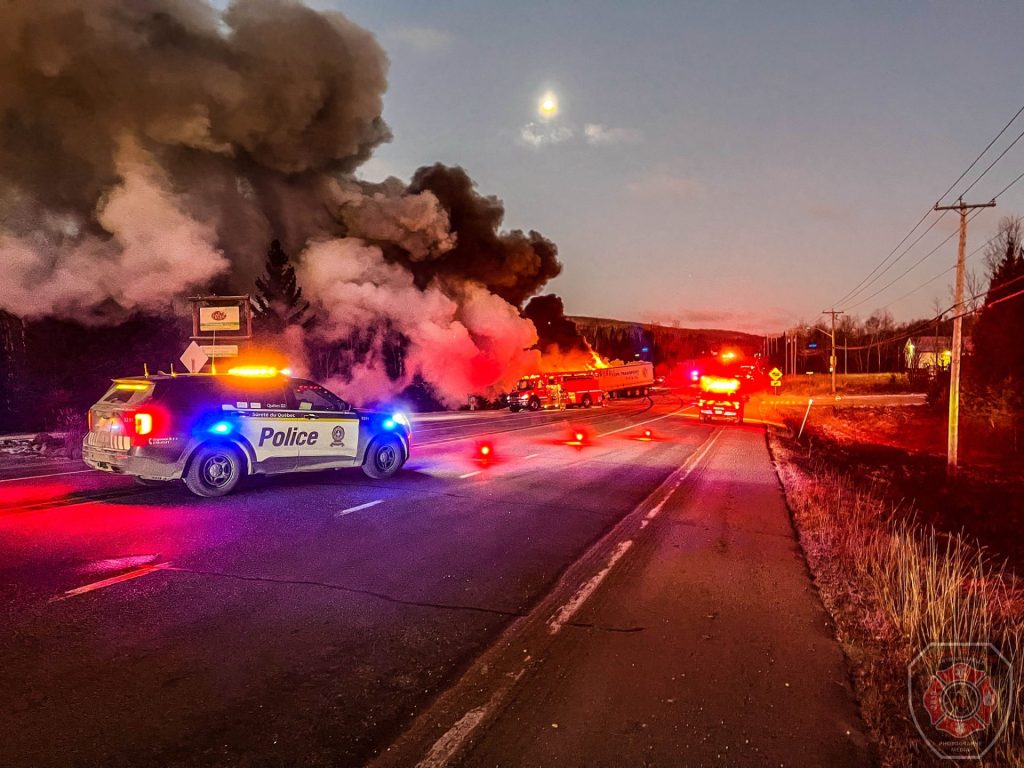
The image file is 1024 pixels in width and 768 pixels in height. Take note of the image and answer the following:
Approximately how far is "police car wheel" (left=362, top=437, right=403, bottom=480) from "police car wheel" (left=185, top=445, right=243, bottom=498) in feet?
7.27

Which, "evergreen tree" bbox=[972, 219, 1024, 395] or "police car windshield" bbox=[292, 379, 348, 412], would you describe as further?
"evergreen tree" bbox=[972, 219, 1024, 395]

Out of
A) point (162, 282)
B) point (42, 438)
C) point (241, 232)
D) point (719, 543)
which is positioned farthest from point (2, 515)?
point (241, 232)

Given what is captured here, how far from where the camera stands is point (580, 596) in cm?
509

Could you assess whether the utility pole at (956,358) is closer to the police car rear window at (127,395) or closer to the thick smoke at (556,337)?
the police car rear window at (127,395)

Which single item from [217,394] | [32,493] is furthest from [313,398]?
[32,493]

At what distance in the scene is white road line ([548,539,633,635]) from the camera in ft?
14.7

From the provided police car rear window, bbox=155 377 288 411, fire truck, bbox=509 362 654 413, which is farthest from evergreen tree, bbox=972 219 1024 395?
police car rear window, bbox=155 377 288 411

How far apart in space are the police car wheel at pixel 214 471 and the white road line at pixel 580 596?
5563mm

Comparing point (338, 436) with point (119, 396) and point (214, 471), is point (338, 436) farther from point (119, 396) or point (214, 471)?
point (119, 396)

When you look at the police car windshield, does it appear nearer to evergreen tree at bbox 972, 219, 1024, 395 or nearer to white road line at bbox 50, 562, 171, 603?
white road line at bbox 50, 562, 171, 603

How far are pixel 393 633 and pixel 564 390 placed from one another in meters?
36.0

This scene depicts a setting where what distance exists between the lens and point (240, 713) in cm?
318

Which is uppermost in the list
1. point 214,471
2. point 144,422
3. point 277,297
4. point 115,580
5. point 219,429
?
point 277,297

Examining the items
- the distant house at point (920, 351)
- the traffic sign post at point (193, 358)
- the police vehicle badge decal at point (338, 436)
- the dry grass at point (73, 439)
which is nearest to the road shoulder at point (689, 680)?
the police vehicle badge decal at point (338, 436)
